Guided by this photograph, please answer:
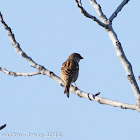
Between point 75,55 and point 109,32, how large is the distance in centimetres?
733

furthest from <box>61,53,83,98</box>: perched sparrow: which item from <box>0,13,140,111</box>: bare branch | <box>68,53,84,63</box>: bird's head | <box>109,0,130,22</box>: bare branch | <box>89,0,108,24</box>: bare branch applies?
<box>89,0,108,24</box>: bare branch

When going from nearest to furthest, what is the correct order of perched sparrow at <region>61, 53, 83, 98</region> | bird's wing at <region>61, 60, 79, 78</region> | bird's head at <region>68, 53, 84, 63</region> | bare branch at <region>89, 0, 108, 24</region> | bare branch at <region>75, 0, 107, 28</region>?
bare branch at <region>75, 0, 107, 28</region> → bare branch at <region>89, 0, 108, 24</region> → perched sparrow at <region>61, 53, 83, 98</region> → bird's wing at <region>61, 60, 79, 78</region> → bird's head at <region>68, 53, 84, 63</region>

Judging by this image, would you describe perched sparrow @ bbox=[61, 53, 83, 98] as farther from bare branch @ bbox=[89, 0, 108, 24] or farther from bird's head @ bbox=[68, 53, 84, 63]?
bare branch @ bbox=[89, 0, 108, 24]

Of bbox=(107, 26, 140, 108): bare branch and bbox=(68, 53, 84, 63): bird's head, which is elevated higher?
bbox=(68, 53, 84, 63): bird's head

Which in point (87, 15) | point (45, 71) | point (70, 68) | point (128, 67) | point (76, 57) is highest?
point (76, 57)

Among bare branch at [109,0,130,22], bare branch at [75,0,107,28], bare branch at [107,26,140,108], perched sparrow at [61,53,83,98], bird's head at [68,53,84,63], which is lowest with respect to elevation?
bare branch at [107,26,140,108]

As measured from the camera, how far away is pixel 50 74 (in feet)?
20.2

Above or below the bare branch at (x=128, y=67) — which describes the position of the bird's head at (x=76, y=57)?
above

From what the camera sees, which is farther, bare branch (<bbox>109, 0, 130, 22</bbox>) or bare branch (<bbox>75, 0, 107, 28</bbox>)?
bare branch (<bbox>109, 0, 130, 22</bbox>)

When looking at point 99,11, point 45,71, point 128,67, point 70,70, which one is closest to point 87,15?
point 99,11

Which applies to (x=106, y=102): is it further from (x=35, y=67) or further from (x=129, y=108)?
(x=35, y=67)

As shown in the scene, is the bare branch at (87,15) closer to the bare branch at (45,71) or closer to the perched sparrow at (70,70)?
the bare branch at (45,71)

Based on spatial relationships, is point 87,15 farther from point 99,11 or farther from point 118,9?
point 118,9

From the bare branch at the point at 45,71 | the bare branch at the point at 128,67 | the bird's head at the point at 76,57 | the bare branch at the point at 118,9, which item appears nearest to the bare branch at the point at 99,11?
the bare branch at the point at 118,9
